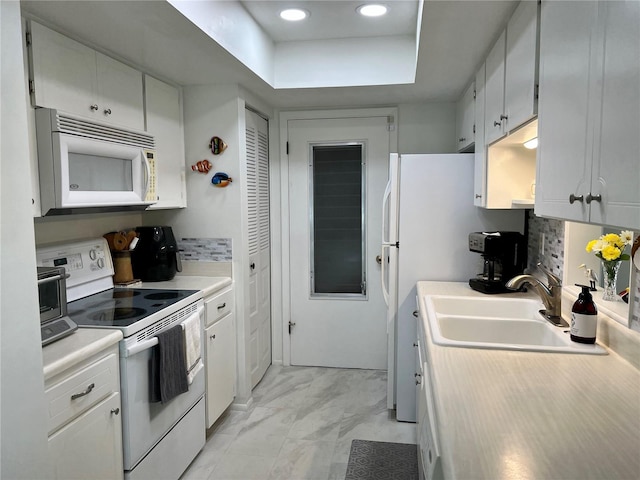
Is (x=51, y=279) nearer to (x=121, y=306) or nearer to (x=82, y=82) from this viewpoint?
(x=121, y=306)

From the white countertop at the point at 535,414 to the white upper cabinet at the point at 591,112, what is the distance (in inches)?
19.0

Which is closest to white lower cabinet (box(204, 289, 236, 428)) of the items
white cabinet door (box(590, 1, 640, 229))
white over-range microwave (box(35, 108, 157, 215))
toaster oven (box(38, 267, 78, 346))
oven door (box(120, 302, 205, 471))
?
oven door (box(120, 302, 205, 471))

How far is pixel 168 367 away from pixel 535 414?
156 cm

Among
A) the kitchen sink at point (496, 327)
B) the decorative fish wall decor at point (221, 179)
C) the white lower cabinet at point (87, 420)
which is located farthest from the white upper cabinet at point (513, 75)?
the white lower cabinet at point (87, 420)

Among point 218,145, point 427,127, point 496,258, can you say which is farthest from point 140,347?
point 427,127

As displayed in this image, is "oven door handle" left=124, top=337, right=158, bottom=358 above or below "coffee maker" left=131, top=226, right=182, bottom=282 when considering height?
below

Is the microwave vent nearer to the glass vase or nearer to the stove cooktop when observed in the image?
the stove cooktop

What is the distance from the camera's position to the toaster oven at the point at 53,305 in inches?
69.1

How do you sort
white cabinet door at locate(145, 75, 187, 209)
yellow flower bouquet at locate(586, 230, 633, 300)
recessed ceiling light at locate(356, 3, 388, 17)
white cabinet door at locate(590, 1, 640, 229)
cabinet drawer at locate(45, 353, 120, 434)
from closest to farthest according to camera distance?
white cabinet door at locate(590, 1, 640, 229), cabinet drawer at locate(45, 353, 120, 434), yellow flower bouquet at locate(586, 230, 633, 300), recessed ceiling light at locate(356, 3, 388, 17), white cabinet door at locate(145, 75, 187, 209)

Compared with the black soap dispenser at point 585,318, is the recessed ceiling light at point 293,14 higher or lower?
higher

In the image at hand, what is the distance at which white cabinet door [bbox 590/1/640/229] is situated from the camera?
0.86 metres

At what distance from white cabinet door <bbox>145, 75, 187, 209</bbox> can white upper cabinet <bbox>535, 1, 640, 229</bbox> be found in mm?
2043

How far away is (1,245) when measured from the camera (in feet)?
3.81

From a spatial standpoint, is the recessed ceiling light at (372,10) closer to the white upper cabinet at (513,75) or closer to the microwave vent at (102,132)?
the white upper cabinet at (513,75)
